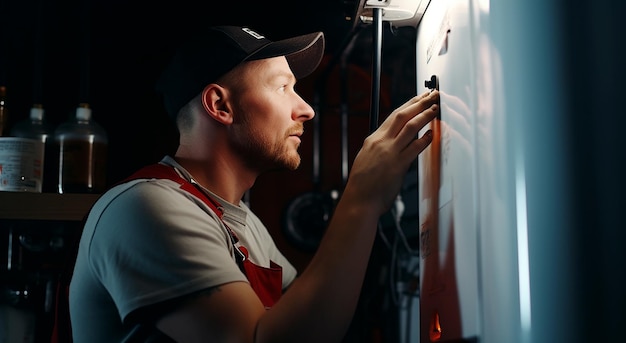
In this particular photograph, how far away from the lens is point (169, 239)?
0.97 m

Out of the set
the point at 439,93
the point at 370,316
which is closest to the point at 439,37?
the point at 439,93

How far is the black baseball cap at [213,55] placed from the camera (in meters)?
1.34

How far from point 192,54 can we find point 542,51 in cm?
84

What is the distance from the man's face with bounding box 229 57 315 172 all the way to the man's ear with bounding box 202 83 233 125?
17 millimetres

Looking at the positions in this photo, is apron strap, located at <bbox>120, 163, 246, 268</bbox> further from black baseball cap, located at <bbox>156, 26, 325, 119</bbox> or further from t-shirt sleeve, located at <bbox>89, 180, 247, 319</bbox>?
black baseball cap, located at <bbox>156, 26, 325, 119</bbox>

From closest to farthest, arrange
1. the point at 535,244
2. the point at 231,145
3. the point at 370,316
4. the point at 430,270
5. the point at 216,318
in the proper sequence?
the point at 535,244 < the point at 216,318 < the point at 430,270 < the point at 231,145 < the point at 370,316

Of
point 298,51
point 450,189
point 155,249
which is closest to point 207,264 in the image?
point 155,249

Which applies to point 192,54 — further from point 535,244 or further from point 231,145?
point 535,244

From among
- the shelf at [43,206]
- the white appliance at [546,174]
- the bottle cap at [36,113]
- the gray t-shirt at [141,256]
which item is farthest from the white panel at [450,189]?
the bottle cap at [36,113]

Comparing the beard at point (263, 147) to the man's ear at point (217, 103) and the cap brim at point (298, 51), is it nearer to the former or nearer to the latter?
the man's ear at point (217, 103)

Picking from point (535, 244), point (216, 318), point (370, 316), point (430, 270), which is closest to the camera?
point (535, 244)

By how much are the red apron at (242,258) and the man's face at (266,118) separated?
13 centimetres

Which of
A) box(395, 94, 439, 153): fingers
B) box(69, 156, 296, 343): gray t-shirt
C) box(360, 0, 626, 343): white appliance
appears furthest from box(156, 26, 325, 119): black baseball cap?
box(360, 0, 626, 343): white appliance

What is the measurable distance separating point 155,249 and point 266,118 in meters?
0.45
